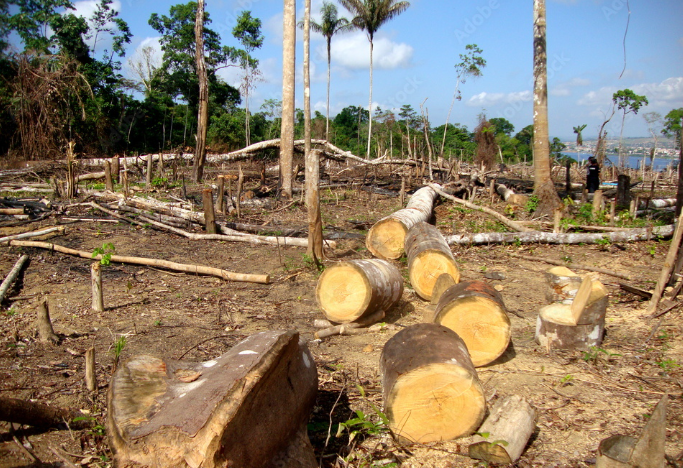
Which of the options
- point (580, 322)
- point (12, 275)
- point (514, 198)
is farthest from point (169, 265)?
point (514, 198)

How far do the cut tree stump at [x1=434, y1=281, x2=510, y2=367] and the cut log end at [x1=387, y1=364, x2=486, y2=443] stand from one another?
1101mm

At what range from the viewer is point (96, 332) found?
14.6 feet

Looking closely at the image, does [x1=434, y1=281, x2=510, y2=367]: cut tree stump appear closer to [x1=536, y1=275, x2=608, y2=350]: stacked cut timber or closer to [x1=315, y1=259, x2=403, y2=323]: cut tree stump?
[x1=536, y1=275, x2=608, y2=350]: stacked cut timber

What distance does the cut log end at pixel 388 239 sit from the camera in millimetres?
7547

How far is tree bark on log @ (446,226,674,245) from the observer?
25.6ft

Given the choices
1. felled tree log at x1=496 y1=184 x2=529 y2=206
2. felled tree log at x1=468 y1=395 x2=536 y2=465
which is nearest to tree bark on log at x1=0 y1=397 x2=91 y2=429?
felled tree log at x1=468 y1=395 x2=536 y2=465

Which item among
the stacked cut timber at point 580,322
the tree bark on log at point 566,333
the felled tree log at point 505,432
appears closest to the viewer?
the felled tree log at point 505,432

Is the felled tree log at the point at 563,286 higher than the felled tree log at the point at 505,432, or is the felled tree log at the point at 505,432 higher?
the felled tree log at the point at 563,286

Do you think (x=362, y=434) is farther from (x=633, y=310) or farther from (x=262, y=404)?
(x=633, y=310)

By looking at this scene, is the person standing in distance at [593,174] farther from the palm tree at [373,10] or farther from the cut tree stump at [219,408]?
the palm tree at [373,10]

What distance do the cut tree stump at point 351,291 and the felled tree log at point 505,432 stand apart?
6.44ft

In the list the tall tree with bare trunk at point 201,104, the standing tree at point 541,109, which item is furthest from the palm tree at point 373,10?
the standing tree at point 541,109

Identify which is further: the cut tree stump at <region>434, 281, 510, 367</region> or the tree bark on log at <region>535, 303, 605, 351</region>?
the tree bark on log at <region>535, 303, 605, 351</region>

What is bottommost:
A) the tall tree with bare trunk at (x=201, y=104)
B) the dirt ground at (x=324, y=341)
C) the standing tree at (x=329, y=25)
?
the dirt ground at (x=324, y=341)
